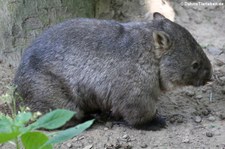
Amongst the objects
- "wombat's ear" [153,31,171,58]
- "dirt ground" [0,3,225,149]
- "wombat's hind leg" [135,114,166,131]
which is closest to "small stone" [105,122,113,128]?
"dirt ground" [0,3,225,149]

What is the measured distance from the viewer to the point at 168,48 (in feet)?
14.2

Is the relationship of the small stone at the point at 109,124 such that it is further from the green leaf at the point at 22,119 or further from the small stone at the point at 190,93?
the green leaf at the point at 22,119

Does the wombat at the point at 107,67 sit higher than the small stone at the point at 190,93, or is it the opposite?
the wombat at the point at 107,67

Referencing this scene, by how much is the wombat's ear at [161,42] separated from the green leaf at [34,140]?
2.34 metres

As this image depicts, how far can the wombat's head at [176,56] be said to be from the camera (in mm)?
4320

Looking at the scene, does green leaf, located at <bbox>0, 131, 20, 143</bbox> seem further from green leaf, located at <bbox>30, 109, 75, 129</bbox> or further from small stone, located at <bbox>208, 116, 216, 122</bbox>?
small stone, located at <bbox>208, 116, 216, 122</bbox>

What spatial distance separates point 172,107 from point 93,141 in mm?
1101

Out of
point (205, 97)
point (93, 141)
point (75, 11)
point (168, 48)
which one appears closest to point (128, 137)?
point (93, 141)

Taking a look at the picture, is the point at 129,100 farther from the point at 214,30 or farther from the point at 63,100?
the point at 214,30

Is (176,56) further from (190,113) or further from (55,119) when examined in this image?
(55,119)

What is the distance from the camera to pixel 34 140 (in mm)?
2115

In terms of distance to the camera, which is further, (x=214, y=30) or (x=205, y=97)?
(x=214, y=30)

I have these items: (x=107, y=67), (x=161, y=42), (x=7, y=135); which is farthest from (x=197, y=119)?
(x=7, y=135)

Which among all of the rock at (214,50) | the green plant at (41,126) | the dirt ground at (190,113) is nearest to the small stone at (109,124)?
the dirt ground at (190,113)
